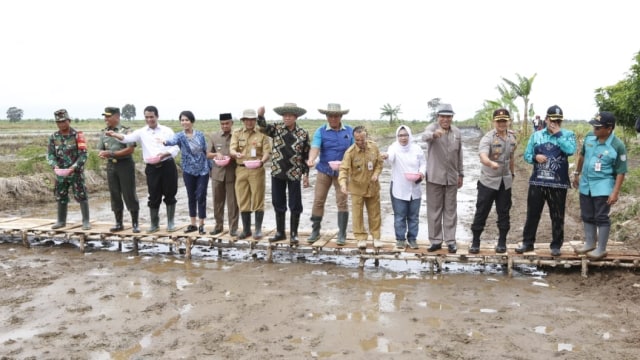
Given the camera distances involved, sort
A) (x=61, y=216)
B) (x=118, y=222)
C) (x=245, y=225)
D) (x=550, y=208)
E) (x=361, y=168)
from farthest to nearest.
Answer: (x=61, y=216) → (x=118, y=222) → (x=245, y=225) → (x=361, y=168) → (x=550, y=208)

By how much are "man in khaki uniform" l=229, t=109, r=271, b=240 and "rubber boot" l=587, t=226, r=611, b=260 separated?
4108 mm

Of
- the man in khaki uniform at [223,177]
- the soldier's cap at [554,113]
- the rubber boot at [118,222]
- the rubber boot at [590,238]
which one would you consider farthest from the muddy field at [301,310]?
the soldier's cap at [554,113]

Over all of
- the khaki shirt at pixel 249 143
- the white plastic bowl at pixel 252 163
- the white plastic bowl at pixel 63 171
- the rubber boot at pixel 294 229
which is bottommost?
the rubber boot at pixel 294 229

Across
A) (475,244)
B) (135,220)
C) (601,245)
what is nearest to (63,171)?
(135,220)

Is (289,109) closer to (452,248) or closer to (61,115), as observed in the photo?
(452,248)

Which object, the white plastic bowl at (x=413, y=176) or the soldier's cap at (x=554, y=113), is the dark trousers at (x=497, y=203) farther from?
the soldier's cap at (x=554, y=113)

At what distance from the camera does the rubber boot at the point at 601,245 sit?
18.5ft

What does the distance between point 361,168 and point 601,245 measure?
2927 mm

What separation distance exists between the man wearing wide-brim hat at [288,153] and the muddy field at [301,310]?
96cm

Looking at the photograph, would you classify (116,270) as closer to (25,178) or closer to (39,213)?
(39,213)

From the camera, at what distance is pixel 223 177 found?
673 cm

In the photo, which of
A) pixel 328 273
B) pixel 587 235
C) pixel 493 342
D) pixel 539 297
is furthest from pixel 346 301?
pixel 587 235

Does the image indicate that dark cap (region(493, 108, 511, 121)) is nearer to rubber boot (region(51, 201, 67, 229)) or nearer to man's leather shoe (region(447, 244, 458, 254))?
man's leather shoe (region(447, 244, 458, 254))

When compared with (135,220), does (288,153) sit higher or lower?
higher
